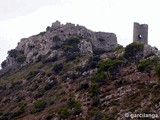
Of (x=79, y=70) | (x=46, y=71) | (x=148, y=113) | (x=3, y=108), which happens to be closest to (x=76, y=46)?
(x=46, y=71)

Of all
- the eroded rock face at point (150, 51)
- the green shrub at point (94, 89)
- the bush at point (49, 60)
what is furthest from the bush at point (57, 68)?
the green shrub at point (94, 89)

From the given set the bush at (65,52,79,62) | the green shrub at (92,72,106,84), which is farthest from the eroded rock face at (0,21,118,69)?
the green shrub at (92,72,106,84)

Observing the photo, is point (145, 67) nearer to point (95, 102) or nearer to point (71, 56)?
point (95, 102)

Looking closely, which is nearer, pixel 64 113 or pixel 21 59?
pixel 64 113

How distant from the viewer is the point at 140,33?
84562 mm

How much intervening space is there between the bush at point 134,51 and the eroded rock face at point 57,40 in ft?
74.2

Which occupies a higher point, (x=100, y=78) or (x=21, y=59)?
(x=21, y=59)

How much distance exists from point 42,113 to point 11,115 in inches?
309

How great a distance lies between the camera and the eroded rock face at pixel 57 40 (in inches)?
4013

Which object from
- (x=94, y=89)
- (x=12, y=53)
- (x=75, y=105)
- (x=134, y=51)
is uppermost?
(x=12, y=53)

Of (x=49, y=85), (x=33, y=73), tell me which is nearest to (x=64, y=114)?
(x=49, y=85)

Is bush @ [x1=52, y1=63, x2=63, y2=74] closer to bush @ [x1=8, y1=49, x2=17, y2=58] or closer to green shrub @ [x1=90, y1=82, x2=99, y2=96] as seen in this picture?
green shrub @ [x1=90, y1=82, x2=99, y2=96]

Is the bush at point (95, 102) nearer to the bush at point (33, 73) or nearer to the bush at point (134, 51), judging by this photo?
the bush at point (134, 51)

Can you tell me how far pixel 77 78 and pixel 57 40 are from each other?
91.9 feet
